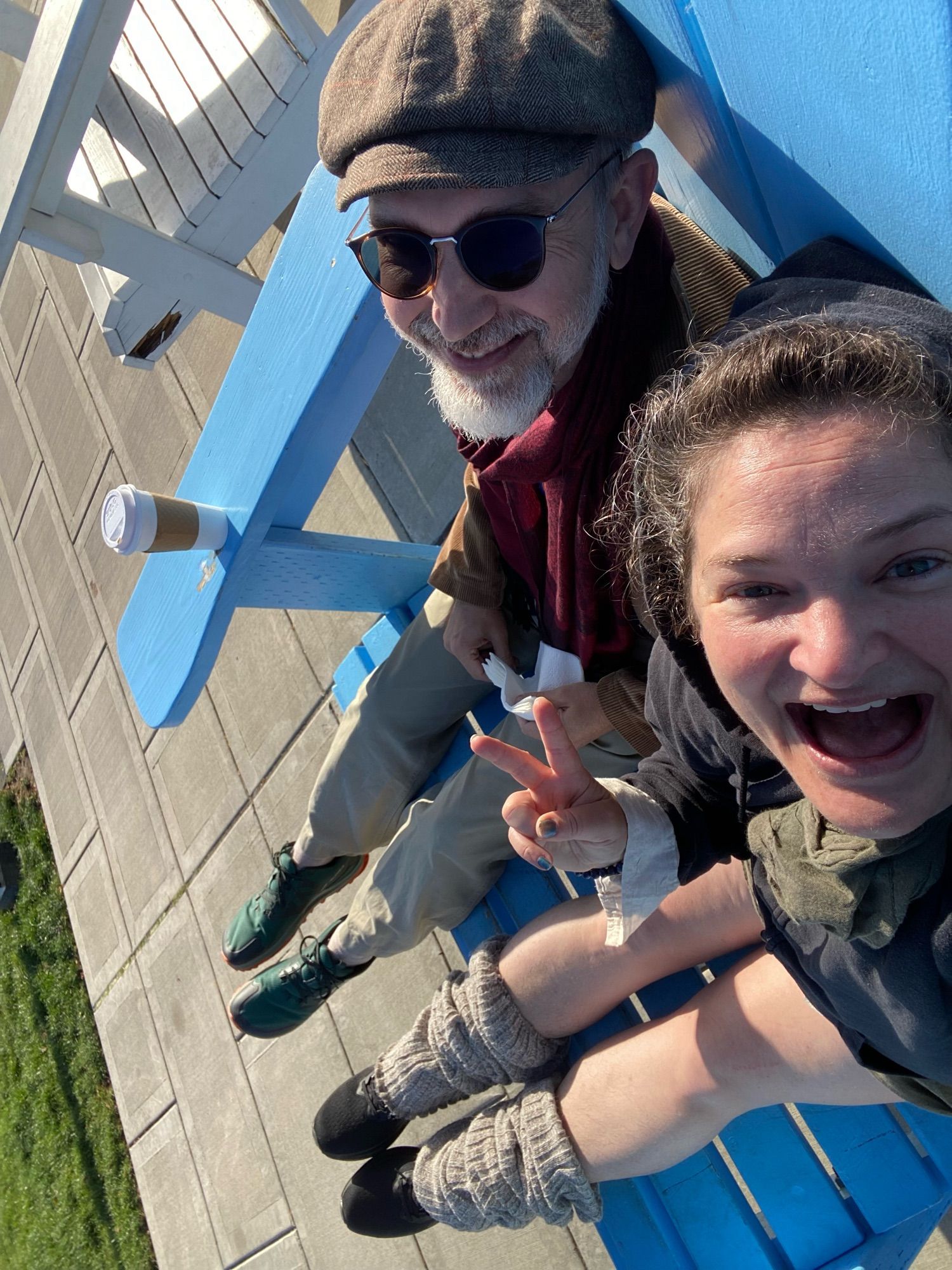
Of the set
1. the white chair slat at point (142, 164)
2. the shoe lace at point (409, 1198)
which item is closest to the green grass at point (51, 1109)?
the shoe lace at point (409, 1198)

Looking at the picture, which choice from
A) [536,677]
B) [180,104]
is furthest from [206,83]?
[536,677]

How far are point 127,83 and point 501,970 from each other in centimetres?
247

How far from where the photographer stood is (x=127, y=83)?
8.93 ft

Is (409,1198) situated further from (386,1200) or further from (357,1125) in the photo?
(357,1125)

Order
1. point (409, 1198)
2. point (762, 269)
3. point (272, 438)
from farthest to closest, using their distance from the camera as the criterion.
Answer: point (409, 1198), point (272, 438), point (762, 269)

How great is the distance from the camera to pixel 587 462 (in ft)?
5.16

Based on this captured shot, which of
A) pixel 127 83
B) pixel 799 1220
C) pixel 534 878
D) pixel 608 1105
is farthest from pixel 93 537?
pixel 799 1220

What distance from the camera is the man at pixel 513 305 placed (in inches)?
50.9

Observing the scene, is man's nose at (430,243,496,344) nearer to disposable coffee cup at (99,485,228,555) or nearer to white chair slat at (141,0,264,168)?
disposable coffee cup at (99,485,228,555)

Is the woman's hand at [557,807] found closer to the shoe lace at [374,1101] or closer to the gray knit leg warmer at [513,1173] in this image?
the gray knit leg warmer at [513,1173]

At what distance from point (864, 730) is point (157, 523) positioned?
51.0 inches

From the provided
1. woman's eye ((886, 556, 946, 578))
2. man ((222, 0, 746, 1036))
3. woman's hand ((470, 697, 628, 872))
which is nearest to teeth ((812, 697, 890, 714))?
woman's eye ((886, 556, 946, 578))

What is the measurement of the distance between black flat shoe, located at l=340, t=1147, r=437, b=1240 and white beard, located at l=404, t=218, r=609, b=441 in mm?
1471

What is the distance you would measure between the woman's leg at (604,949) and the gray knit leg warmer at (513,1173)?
0.16 m
